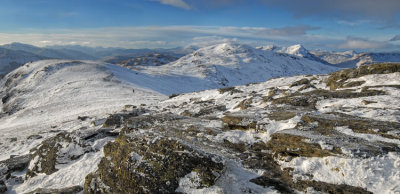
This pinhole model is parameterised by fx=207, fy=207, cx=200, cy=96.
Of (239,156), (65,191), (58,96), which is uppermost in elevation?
(239,156)

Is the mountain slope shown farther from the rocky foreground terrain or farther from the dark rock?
the dark rock

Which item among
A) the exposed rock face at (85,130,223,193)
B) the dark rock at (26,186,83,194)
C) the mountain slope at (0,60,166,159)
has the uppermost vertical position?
the exposed rock face at (85,130,223,193)

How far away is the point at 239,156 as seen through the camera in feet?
35.3

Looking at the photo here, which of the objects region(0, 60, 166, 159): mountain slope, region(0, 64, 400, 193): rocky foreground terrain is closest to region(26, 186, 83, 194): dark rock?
region(0, 64, 400, 193): rocky foreground terrain

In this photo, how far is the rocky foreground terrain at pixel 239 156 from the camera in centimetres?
844

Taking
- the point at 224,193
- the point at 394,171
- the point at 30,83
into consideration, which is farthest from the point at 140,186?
the point at 30,83

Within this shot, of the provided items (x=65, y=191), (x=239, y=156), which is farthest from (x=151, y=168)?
(x=65, y=191)

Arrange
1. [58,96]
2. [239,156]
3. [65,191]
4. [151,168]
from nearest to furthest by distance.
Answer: [151,168], [239,156], [65,191], [58,96]

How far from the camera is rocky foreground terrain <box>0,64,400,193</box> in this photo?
27.7 feet

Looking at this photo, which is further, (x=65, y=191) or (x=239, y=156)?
(x=65, y=191)

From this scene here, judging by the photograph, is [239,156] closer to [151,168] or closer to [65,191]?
[151,168]

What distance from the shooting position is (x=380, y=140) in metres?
9.62

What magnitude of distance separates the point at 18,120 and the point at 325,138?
57510 mm

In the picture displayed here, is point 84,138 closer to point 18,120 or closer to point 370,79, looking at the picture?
point 370,79
